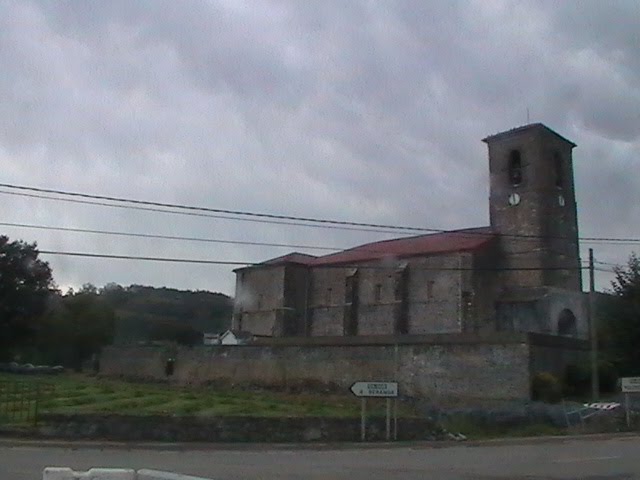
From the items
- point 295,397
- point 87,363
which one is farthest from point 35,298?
point 295,397

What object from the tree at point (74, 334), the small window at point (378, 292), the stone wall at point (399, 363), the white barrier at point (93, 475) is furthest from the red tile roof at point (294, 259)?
the white barrier at point (93, 475)

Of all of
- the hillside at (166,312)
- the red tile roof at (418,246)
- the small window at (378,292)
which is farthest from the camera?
the hillside at (166,312)

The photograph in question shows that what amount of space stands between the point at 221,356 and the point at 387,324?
69.0 feet

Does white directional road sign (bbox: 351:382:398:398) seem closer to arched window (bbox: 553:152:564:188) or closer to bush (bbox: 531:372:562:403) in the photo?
bush (bbox: 531:372:562:403)

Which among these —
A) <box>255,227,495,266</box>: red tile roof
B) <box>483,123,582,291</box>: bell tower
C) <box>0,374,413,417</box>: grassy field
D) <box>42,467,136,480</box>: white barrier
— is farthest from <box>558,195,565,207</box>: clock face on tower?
<box>42,467,136,480</box>: white barrier

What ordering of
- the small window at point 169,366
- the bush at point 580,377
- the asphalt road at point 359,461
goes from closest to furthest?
the asphalt road at point 359,461 → the bush at point 580,377 → the small window at point 169,366

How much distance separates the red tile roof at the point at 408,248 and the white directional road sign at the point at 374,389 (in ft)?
118

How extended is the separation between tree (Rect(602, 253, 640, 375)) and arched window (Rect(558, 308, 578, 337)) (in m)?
18.5

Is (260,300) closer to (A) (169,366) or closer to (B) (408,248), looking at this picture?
(B) (408,248)

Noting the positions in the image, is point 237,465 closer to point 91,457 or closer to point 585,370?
point 91,457

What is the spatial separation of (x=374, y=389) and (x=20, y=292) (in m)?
38.2

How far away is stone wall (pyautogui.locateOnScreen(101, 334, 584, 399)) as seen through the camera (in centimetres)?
3228

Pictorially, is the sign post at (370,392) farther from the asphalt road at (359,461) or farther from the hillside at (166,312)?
the hillside at (166,312)

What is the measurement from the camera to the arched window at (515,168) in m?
61.2
